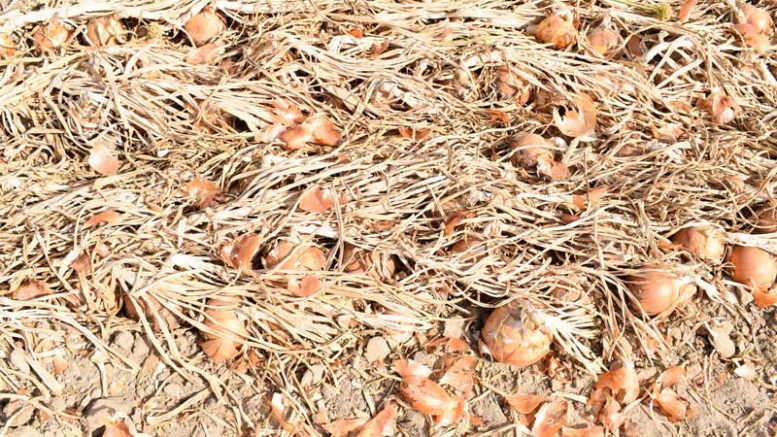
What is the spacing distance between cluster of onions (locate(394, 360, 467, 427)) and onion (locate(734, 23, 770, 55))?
5.70 ft

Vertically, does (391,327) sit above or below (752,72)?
below

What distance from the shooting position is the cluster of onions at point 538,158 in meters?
2.25

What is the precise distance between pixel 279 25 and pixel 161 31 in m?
0.38

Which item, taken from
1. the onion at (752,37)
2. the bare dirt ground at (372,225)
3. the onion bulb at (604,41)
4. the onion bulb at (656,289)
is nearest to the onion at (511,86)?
the bare dirt ground at (372,225)

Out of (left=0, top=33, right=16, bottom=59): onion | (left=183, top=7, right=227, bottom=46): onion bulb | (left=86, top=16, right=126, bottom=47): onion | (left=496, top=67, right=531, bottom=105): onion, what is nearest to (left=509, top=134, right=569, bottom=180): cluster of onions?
(left=496, top=67, right=531, bottom=105): onion

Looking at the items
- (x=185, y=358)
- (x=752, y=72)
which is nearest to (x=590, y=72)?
(x=752, y=72)

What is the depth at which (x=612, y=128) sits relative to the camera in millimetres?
2422

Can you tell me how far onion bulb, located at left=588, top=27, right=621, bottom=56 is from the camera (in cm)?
264

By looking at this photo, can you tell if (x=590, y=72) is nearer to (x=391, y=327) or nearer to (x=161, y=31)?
(x=391, y=327)

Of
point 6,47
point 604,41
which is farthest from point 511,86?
point 6,47

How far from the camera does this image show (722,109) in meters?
2.51

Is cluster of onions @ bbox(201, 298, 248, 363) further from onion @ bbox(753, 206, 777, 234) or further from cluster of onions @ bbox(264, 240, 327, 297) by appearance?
onion @ bbox(753, 206, 777, 234)

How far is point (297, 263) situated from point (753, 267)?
1.28m

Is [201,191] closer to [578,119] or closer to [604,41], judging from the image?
[578,119]
